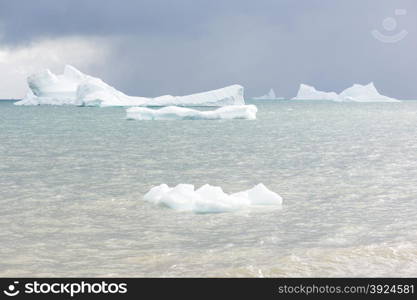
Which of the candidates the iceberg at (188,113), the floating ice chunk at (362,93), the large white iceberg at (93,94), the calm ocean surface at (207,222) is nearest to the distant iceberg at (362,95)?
the floating ice chunk at (362,93)

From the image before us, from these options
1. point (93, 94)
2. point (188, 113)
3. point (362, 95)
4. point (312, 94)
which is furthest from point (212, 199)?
point (312, 94)

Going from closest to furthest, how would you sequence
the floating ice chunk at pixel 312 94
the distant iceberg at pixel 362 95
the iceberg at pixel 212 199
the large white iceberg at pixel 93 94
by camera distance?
the iceberg at pixel 212 199 → the large white iceberg at pixel 93 94 → the distant iceberg at pixel 362 95 → the floating ice chunk at pixel 312 94

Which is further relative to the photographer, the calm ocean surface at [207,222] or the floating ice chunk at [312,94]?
the floating ice chunk at [312,94]

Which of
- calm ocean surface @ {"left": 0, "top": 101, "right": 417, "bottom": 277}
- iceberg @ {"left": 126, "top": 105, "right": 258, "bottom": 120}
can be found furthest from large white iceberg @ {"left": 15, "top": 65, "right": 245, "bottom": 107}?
calm ocean surface @ {"left": 0, "top": 101, "right": 417, "bottom": 277}

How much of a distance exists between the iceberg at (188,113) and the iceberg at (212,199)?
116 feet

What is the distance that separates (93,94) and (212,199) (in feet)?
Result: 220

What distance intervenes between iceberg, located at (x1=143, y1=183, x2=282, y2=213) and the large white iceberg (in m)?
54.8

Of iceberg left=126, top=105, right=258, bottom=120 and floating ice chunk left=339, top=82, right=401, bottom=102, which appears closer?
iceberg left=126, top=105, right=258, bottom=120

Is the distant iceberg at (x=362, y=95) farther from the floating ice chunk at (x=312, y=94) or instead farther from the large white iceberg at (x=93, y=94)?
the large white iceberg at (x=93, y=94)

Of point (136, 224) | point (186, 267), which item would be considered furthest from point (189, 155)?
point (186, 267)

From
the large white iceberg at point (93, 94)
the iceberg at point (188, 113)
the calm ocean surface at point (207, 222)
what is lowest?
the calm ocean surface at point (207, 222)

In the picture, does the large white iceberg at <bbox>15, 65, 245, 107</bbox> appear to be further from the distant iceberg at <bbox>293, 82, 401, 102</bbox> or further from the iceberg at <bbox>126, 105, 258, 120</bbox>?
the distant iceberg at <bbox>293, 82, 401, 102</bbox>

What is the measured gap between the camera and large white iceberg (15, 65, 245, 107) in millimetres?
66188

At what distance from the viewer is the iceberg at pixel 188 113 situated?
45.3 m
